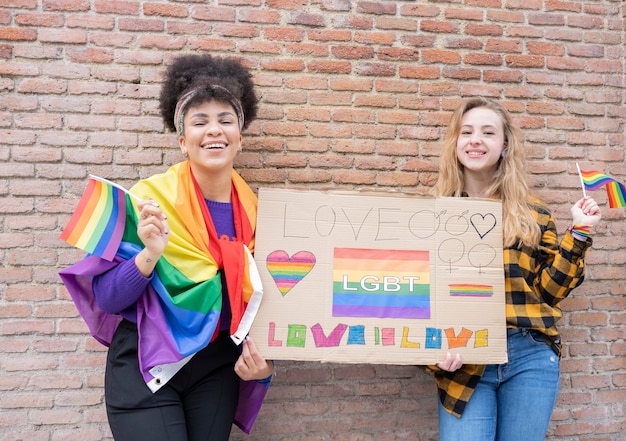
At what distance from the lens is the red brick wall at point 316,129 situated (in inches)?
106

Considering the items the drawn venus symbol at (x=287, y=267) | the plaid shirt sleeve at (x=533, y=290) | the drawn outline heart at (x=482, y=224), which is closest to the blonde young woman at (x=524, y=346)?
the plaid shirt sleeve at (x=533, y=290)

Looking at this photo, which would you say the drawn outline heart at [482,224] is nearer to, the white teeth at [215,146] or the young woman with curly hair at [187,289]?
the young woman with curly hair at [187,289]

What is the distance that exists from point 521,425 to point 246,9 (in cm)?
245

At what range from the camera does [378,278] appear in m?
2.14

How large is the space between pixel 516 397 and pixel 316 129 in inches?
65.1

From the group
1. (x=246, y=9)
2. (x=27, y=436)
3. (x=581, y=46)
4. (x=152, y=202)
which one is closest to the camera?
(x=152, y=202)

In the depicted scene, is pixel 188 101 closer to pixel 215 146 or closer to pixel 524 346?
pixel 215 146

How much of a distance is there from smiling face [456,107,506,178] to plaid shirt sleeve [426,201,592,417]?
425mm

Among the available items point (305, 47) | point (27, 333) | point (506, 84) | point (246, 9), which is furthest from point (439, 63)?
point (27, 333)

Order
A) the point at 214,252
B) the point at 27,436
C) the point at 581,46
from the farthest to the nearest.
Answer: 1. the point at 581,46
2. the point at 27,436
3. the point at 214,252

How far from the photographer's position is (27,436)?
2.65 metres

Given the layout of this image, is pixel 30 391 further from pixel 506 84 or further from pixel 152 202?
pixel 506 84

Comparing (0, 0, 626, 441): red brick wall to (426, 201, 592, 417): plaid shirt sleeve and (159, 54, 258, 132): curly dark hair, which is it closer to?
(159, 54, 258, 132): curly dark hair

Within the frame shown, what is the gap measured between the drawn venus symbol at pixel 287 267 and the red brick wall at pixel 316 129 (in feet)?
2.72
